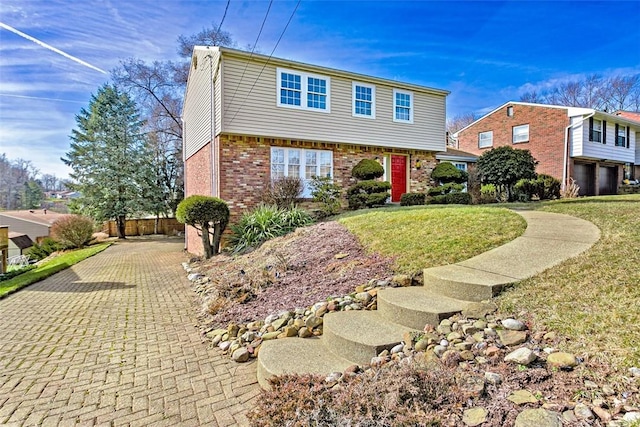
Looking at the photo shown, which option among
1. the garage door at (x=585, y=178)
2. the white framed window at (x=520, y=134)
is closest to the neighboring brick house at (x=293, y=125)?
the white framed window at (x=520, y=134)

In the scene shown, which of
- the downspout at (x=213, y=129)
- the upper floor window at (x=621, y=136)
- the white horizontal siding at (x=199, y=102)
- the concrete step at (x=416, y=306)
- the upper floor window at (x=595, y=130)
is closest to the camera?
the concrete step at (x=416, y=306)

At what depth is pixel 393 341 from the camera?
298cm

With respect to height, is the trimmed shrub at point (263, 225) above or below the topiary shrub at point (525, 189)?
below

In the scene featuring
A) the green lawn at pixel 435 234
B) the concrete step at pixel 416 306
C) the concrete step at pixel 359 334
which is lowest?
the concrete step at pixel 359 334

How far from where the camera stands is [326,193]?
36.9ft

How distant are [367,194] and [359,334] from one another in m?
8.76

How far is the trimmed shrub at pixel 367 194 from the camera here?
11.3m

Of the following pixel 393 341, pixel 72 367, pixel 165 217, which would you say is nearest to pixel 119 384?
pixel 72 367

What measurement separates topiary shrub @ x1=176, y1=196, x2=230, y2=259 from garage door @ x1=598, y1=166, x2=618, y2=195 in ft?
75.0

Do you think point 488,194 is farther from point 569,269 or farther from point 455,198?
point 569,269

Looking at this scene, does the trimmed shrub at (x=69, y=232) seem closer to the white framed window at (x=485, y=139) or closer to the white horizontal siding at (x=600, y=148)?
the white framed window at (x=485, y=139)

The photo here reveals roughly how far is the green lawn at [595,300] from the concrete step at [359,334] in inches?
43.4

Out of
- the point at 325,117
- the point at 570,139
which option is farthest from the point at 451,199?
the point at 570,139

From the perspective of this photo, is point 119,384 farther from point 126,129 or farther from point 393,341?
point 126,129
